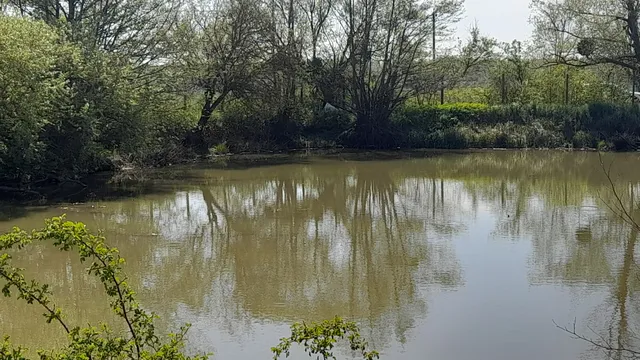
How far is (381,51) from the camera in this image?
24688 millimetres

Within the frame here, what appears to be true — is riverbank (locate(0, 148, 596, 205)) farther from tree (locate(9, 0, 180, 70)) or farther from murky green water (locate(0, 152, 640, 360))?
tree (locate(9, 0, 180, 70))

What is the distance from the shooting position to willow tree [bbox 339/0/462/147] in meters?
24.0

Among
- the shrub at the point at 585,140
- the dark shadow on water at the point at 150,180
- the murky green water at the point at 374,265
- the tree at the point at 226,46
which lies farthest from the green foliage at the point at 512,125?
the murky green water at the point at 374,265

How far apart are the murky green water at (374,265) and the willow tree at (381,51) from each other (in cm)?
939

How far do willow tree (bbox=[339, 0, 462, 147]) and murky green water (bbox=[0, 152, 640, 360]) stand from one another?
9.39 m

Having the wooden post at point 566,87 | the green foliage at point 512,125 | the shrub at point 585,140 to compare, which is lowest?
the shrub at point 585,140

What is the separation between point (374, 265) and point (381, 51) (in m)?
17.1

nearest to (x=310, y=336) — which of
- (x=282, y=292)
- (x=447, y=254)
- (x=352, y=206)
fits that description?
(x=282, y=292)

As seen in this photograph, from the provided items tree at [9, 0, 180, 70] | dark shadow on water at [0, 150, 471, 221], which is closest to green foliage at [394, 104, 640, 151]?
dark shadow on water at [0, 150, 471, 221]

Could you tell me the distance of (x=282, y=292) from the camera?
7520 millimetres

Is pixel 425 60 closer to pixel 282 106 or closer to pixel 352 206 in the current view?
pixel 282 106

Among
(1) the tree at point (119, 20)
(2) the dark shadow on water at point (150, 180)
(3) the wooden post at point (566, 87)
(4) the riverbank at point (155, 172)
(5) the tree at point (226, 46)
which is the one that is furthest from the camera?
(3) the wooden post at point (566, 87)

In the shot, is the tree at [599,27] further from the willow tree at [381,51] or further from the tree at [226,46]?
the tree at [226,46]

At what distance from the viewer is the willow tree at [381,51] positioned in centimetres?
2398
